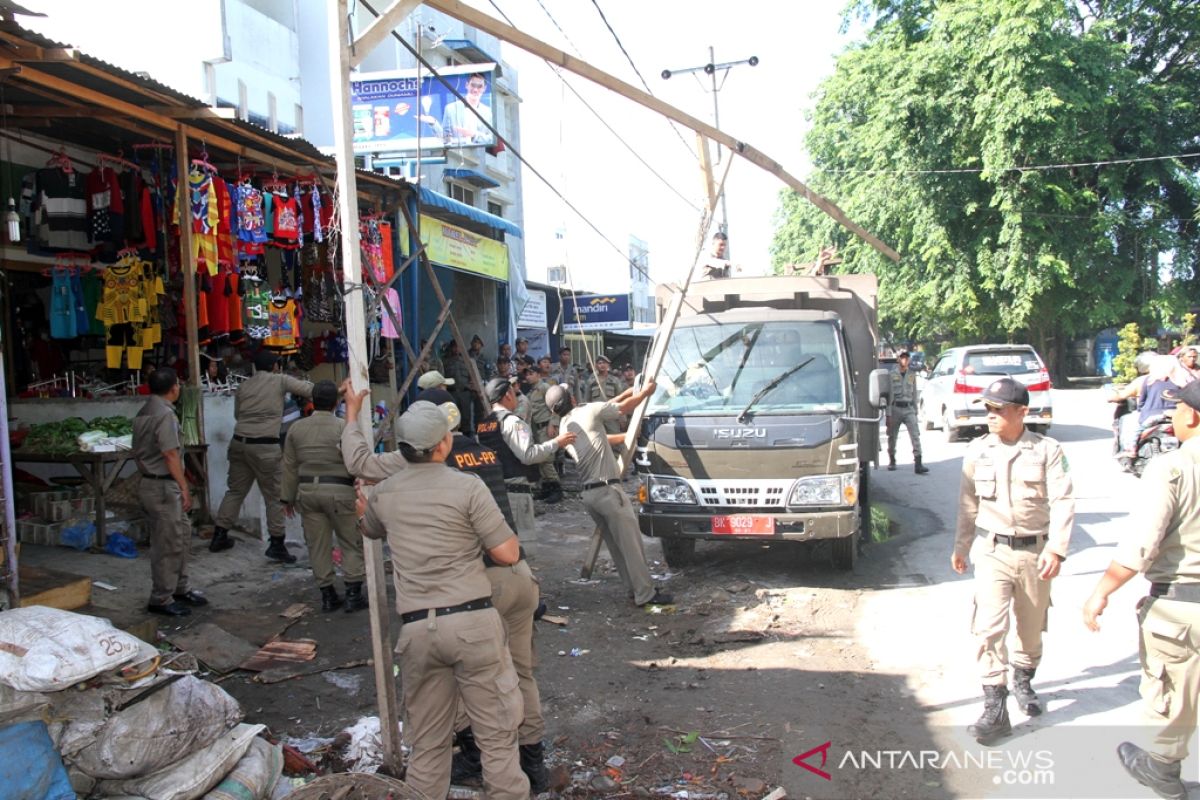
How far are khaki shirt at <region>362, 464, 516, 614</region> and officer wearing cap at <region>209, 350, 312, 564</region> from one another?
496 centimetres

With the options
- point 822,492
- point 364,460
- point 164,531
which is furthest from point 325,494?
point 822,492

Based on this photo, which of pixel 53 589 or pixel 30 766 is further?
pixel 53 589

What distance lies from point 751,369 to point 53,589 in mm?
5329

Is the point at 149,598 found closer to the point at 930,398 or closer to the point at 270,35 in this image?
the point at 270,35

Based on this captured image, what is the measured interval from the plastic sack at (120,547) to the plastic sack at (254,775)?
423 cm

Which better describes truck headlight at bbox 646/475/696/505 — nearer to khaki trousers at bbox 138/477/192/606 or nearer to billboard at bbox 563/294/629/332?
khaki trousers at bbox 138/477/192/606

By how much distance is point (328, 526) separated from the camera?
259 inches

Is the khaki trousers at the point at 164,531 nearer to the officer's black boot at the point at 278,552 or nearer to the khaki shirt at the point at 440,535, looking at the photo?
the officer's black boot at the point at 278,552

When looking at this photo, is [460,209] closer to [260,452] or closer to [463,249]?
[463,249]

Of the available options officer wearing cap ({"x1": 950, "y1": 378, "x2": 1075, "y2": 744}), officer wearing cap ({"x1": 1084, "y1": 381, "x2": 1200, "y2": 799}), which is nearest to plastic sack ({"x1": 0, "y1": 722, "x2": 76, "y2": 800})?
officer wearing cap ({"x1": 950, "y1": 378, "x2": 1075, "y2": 744})

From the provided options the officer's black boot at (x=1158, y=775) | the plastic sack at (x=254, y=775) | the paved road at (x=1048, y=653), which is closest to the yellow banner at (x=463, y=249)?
the paved road at (x=1048, y=653)

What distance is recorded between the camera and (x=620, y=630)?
6262 mm

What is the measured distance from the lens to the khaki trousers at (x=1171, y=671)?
3447 millimetres

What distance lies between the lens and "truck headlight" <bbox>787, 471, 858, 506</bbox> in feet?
21.9
